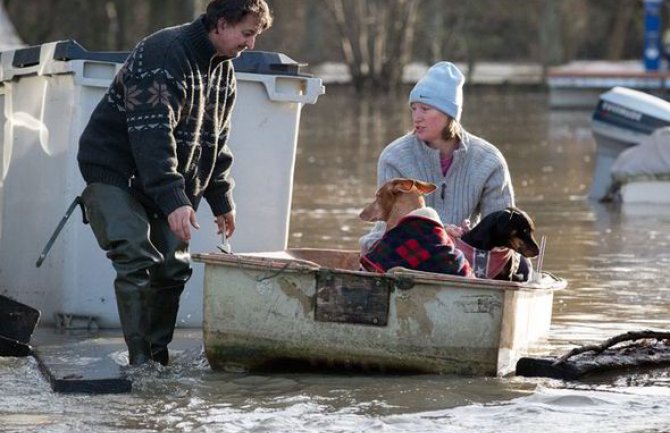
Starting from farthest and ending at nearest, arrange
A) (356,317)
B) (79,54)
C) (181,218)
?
(79,54) < (356,317) < (181,218)

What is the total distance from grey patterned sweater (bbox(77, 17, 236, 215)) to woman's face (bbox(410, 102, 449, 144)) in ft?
2.67

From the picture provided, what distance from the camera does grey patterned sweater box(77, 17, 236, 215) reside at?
6.62 meters

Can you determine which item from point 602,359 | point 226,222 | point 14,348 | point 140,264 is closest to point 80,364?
point 14,348

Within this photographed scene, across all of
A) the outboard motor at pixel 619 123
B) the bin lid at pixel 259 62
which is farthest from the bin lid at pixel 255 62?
the outboard motor at pixel 619 123

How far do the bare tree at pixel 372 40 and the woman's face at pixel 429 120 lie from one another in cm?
2855

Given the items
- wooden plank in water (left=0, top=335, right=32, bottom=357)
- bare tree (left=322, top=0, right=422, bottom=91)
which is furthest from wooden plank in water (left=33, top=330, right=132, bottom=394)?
bare tree (left=322, top=0, right=422, bottom=91)

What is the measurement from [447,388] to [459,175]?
1.20 m

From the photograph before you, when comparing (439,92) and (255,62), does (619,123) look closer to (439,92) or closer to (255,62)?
(255,62)

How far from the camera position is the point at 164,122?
6.61 metres

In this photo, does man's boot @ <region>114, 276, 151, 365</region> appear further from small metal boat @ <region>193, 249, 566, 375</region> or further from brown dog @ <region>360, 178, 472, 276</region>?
brown dog @ <region>360, 178, 472, 276</region>

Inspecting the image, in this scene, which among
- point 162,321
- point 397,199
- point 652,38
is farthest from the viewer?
point 652,38

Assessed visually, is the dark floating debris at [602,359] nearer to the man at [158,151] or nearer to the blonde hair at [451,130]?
the blonde hair at [451,130]

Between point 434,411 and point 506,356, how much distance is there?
0.72 meters

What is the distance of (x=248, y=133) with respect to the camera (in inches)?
326
